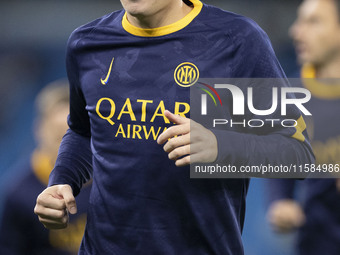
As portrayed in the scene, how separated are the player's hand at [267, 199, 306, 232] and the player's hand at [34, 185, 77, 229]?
5.72ft

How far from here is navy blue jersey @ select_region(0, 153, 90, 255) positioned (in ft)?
11.4

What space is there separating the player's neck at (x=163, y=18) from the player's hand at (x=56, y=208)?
59 cm

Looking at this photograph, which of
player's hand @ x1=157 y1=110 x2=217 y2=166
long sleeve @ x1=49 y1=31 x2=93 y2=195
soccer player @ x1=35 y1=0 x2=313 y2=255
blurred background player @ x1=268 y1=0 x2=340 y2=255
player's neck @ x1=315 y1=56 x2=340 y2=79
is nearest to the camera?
player's hand @ x1=157 y1=110 x2=217 y2=166

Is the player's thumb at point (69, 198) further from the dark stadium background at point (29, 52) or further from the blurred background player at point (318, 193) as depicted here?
the dark stadium background at point (29, 52)

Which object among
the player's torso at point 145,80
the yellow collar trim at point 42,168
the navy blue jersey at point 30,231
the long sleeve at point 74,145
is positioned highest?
the player's torso at point 145,80

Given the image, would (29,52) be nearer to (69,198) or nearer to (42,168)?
(42,168)

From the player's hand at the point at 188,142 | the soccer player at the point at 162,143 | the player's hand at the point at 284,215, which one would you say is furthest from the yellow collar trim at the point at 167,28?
the player's hand at the point at 284,215

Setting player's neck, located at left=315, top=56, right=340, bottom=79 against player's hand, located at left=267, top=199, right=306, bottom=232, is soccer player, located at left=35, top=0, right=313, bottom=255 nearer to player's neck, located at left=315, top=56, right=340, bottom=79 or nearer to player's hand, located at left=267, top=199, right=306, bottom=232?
player's hand, located at left=267, top=199, right=306, bottom=232

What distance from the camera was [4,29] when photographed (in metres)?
7.21

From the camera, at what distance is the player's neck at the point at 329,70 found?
4.21 m

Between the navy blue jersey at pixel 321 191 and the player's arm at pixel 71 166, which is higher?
the player's arm at pixel 71 166

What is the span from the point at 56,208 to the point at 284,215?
5.99ft

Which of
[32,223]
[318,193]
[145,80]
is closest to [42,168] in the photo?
[32,223]

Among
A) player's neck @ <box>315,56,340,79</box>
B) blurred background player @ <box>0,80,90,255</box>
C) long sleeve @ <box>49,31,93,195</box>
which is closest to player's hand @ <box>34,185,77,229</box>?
long sleeve @ <box>49,31,93,195</box>
